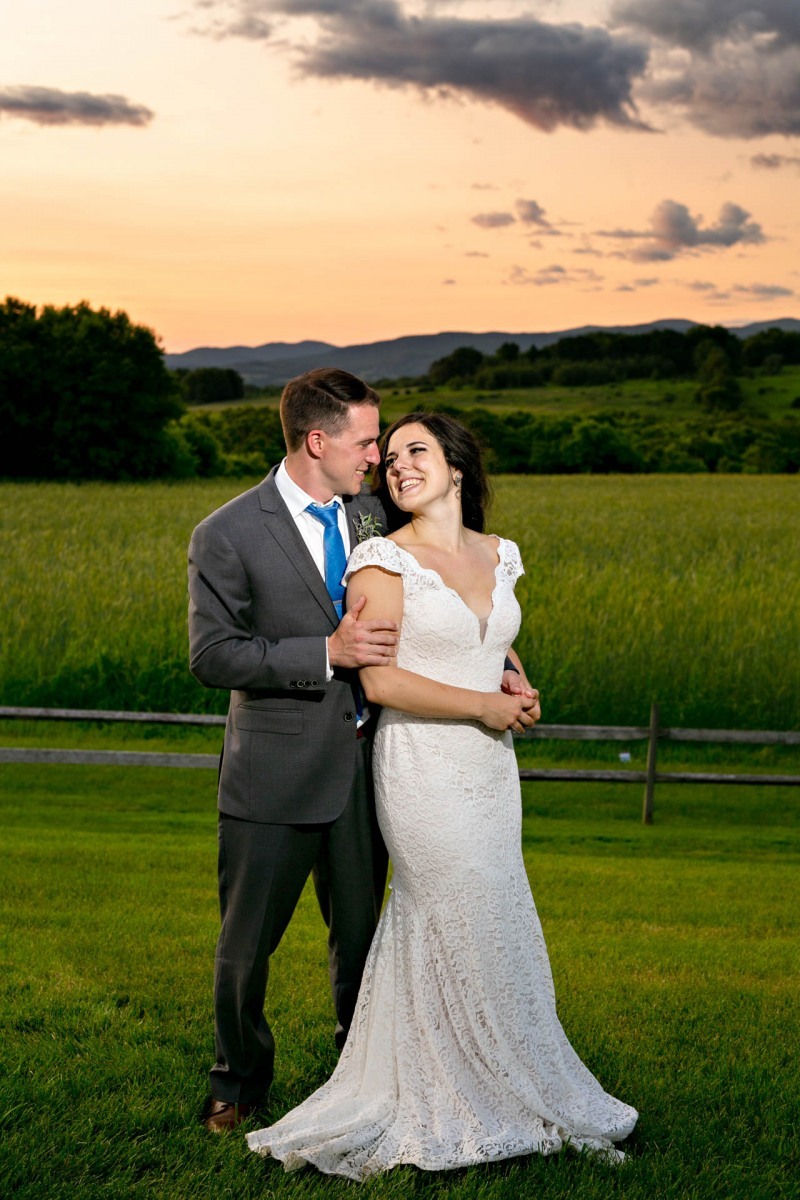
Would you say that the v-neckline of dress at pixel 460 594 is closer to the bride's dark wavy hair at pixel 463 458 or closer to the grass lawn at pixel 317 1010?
the bride's dark wavy hair at pixel 463 458

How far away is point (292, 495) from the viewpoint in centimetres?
430

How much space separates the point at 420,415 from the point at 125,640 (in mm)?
11396

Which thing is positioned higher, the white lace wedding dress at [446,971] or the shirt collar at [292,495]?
the shirt collar at [292,495]

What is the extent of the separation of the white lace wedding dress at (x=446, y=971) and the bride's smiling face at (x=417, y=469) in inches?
7.1

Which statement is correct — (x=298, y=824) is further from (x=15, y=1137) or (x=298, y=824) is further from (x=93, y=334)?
(x=93, y=334)

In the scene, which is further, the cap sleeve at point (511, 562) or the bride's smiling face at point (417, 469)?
the cap sleeve at point (511, 562)

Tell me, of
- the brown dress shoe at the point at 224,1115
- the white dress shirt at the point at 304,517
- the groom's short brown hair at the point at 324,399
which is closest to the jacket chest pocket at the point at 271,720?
the white dress shirt at the point at 304,517

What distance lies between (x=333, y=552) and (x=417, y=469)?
44cm

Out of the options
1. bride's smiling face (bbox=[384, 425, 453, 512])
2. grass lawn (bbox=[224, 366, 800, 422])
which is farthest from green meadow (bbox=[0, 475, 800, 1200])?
grass lawn (bbox=[224, 366, 800, 422])

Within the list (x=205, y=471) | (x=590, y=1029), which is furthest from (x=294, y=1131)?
(x=205, y=471)

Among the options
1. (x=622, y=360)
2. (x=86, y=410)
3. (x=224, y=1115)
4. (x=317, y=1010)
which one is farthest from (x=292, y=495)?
(x=622, y=360)

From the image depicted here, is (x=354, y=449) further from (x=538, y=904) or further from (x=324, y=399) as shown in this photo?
(x=538, y=904)

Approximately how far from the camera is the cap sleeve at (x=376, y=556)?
402 cm

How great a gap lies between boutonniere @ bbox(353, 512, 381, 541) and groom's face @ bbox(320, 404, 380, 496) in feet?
0.64
